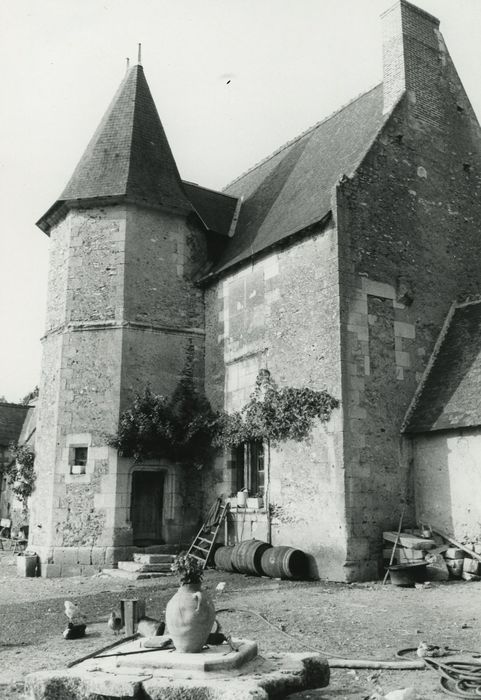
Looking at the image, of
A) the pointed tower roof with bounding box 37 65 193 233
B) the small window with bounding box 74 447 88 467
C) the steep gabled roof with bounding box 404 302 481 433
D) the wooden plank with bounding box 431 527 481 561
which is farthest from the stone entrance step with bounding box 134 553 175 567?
the pointed tower roof with bounding box 37 65 193 233

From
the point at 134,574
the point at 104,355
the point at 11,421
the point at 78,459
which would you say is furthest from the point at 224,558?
the point at 11,421

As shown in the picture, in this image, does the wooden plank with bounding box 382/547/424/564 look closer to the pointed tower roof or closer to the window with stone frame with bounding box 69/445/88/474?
the window with stone frame with bounding box 69/445/88/474

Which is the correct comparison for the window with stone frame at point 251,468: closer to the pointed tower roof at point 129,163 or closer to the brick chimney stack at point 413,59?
the pointed tower roof at point 129,163

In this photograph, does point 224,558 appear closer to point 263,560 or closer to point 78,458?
point 263,560

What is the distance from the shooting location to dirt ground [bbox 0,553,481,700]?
221 inches

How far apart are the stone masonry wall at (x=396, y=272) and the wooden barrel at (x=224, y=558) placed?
2522 millimetres

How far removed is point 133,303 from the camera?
14570 millimetres

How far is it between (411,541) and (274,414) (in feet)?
10.8

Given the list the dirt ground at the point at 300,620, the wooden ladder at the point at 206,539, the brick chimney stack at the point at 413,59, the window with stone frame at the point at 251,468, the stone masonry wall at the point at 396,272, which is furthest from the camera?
the brick chimney stack at the point at 413,59

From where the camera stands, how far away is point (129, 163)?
15453 millimetres

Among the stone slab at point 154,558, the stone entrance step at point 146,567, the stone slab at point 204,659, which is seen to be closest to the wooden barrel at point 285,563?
the stone entrance step at point 146,567

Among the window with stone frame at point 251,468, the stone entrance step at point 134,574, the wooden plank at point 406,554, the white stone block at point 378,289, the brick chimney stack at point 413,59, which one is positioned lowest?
the stone entrance step at point 134,574

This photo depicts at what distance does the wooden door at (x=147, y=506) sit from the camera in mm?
13992

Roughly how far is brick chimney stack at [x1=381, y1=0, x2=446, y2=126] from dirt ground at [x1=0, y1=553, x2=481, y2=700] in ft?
32.5
